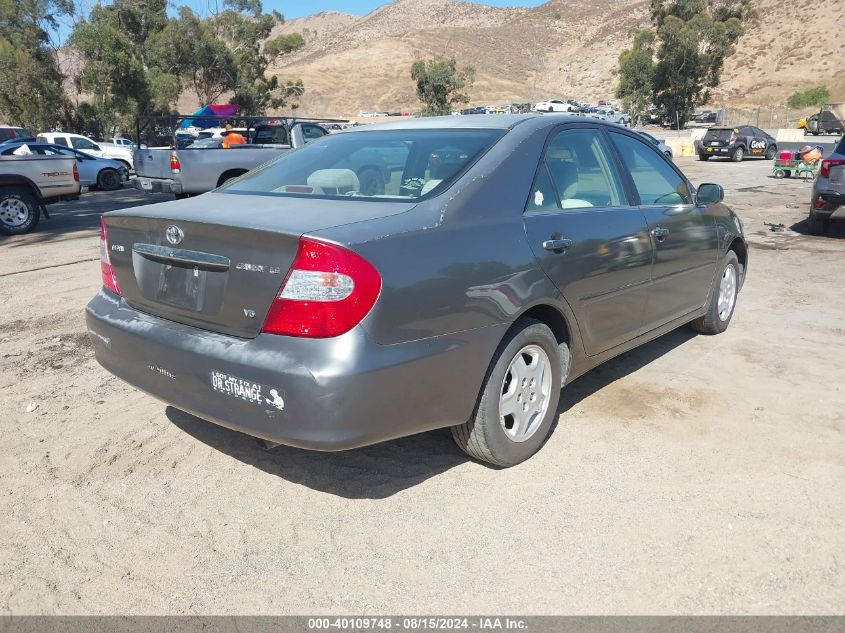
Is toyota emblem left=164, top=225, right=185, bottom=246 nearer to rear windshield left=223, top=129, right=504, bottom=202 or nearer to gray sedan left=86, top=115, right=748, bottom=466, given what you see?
gray sedan left=86, top=115, right=748, bottom=466

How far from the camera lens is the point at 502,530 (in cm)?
304

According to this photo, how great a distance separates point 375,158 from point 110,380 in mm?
2354

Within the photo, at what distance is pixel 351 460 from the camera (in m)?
3.64

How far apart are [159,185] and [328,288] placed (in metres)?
11.7

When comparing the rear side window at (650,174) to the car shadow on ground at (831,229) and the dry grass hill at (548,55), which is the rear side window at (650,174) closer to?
the car shadow on ground at (831,229)

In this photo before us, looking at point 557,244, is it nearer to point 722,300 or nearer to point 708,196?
point 708,196

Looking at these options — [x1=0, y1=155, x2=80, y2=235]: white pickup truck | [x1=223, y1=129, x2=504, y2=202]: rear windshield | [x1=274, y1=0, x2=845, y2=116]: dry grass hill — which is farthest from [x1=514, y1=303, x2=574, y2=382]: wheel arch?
[x1=274, y1=0, x2=845, y2=116]: dry grass hill

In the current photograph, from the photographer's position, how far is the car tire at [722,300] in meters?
5.51

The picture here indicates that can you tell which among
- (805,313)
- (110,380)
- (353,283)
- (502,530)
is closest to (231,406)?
(353,283)

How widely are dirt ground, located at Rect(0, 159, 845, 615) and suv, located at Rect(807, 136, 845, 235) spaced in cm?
619

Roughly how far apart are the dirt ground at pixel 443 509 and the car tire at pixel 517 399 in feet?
0.44

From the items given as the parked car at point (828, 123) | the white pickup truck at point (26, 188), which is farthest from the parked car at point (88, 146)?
the parked car at point (828, 123)

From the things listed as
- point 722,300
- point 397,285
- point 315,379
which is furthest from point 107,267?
point 722,300

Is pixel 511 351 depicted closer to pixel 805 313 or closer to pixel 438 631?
pixel 438 631
